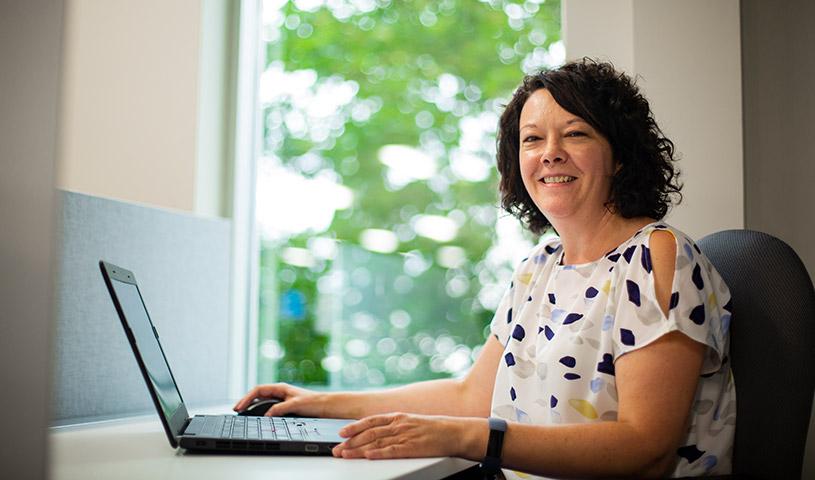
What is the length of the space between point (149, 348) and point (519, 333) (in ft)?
2.11

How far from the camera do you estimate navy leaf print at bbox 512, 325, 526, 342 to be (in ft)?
4.62

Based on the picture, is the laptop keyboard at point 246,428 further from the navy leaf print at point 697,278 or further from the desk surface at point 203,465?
the navy leaf print at point 697,278

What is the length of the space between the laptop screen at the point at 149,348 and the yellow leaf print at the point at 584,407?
0.62 meters

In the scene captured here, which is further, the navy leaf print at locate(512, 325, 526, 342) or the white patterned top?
the navy leaf print at locate(512, 325, 526, 342)

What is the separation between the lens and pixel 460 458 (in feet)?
3.47

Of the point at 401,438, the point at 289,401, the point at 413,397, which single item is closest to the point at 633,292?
the point at 401,438

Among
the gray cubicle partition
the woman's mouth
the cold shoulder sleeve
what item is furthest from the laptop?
the woman's mouth

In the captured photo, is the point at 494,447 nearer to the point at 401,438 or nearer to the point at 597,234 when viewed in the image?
the point at 401,438

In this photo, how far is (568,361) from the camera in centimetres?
125

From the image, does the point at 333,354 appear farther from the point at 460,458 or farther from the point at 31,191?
the point at 31,191

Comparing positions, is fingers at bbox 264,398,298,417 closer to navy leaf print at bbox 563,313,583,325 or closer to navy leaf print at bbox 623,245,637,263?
navy leaf print at bbox 563,313,583,325

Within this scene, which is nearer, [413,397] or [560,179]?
[560,179]

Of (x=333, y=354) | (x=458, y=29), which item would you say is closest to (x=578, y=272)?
(x=333, y=354)

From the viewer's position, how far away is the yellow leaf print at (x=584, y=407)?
1.22 meters
